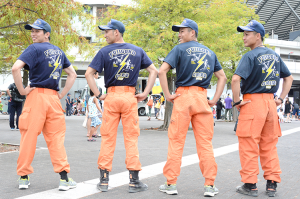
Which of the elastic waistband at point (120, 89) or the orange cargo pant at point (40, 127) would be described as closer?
the orange cargo pant at point (40, 127)

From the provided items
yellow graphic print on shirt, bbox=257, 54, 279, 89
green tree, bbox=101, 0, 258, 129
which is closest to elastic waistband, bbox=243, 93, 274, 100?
yellow graphic print on shirt, bbox=257, 54, 279, 89

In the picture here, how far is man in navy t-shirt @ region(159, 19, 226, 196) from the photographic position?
3973 mm

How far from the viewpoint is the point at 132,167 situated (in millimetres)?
4062

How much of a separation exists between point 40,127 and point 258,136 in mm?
2685

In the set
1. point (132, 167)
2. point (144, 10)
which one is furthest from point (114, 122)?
point (144, 10)

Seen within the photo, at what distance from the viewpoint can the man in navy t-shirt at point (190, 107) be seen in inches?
156

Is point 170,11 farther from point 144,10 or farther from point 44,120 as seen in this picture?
point 44,120

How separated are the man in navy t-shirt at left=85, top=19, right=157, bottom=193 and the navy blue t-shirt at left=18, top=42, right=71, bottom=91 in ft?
1.43

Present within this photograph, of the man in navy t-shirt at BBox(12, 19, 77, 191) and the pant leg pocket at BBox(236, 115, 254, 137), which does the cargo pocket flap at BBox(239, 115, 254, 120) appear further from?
the man in navy t-shirt at BBox(12, 19, 77, 191)

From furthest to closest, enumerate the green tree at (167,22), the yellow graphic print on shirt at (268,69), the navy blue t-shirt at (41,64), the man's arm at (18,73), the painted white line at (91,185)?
1. the green tree at (167,22)
2. the yellow graphic print on shirt at (268,69)
3. the navy blue t-shirt at (41,64)
4. the man's arm at (18,73)
5. the painted white line at (91,185)

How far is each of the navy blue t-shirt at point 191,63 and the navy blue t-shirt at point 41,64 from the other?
4.69 ft

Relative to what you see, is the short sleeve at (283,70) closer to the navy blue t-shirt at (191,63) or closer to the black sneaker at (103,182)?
the navy blue t-shirt at (191,63)

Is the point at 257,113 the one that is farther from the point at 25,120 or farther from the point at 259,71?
the point at 25,120

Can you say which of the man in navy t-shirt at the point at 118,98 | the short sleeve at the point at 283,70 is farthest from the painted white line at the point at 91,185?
the short sleeve at the point at 283,70
